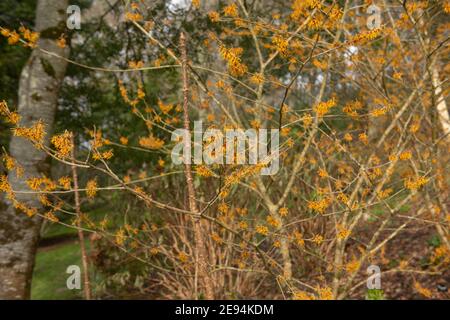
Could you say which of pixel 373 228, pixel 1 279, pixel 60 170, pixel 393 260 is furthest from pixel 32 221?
pixel 60 170

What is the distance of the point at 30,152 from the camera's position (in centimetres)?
430

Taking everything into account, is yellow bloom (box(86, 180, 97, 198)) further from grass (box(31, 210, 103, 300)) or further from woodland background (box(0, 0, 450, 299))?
grass (box(31, 210, 103, 300))

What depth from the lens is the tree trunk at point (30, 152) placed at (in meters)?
4.13

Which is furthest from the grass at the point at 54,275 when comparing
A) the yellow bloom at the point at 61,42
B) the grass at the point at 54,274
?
the yellow bloom at the point at 61,42

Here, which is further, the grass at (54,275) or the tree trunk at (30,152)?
the grass at (54,275)

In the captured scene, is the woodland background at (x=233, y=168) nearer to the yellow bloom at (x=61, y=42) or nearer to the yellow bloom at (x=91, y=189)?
the yellow bloom at (x=61, y=42)

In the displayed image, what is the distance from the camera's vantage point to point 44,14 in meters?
4.71

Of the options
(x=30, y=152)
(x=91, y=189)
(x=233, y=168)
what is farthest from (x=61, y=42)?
(x=91, y=189)

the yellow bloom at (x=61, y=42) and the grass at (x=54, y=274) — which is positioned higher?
the yellow bloom at (x=61, y=42)

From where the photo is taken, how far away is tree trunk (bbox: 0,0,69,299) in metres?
4.13

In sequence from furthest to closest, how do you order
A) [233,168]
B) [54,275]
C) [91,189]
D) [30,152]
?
1. [54,275]
2. [30,152]
3. [233,168]
4. [91,189]

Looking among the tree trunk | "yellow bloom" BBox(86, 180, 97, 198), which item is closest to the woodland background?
the tree trunk

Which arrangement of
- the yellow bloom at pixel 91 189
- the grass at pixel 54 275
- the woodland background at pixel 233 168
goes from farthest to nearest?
the grass at pixel 54 275, the woodland background at pixel 233 168, the yellow bloom at pixel 91 189

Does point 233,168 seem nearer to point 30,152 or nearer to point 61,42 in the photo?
point 30,152
